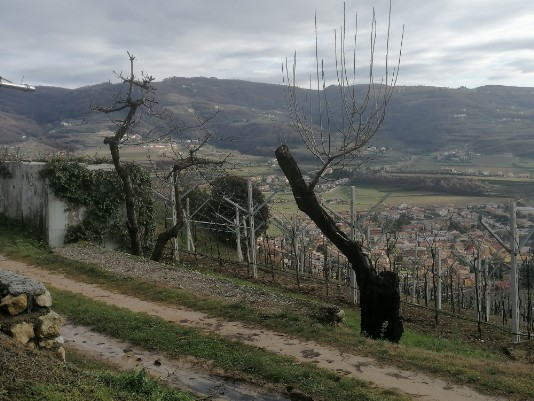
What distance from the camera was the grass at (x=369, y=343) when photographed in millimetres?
7219

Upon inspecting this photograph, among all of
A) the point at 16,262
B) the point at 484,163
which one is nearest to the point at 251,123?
the point at 484,163

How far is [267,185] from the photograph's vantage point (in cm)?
2922

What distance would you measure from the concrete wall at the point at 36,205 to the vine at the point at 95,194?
0.68 feet

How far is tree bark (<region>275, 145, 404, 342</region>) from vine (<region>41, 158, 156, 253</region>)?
9.48 m

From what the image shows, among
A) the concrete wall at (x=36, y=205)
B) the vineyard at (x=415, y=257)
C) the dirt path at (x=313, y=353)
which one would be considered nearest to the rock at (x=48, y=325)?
the dirt path at (x=313, y=353)

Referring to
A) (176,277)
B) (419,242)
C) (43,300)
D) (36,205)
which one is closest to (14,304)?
(43,300)

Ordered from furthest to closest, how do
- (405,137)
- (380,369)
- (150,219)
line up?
(405,137) → (150,219) → (380,369)

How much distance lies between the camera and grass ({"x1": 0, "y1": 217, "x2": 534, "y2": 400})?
23.7 ft

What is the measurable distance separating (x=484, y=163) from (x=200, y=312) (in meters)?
43.4

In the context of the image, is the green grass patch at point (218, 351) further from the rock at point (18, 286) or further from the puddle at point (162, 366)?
the rock at point (18, 286)

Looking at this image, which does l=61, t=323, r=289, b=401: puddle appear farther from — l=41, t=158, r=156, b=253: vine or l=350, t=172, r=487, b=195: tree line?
l=350, t=172, r=487, b=195: tree line

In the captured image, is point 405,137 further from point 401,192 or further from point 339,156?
point 339,156

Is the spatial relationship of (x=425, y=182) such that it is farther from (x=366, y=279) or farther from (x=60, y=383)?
(x=60, y=383)

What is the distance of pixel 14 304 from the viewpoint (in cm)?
695
